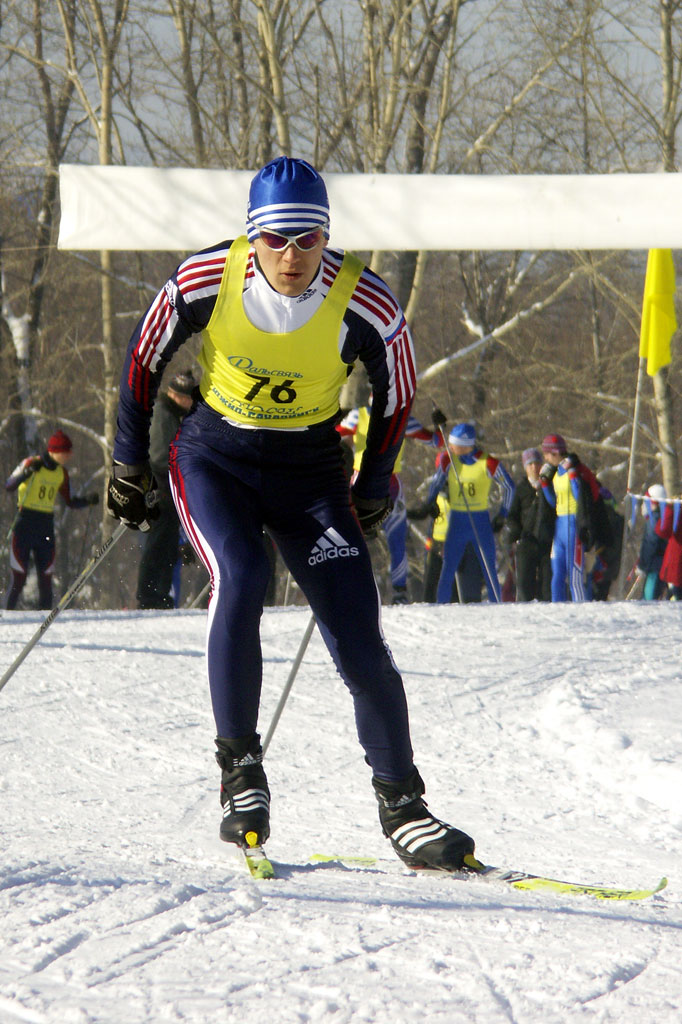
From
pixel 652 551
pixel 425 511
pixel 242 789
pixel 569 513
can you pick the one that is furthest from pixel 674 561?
pixel 242 789

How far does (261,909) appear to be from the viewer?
2.02m

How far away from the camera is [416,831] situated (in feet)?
8.48

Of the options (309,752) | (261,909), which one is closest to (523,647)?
(309,752)

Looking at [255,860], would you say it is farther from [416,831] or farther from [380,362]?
[380,362]

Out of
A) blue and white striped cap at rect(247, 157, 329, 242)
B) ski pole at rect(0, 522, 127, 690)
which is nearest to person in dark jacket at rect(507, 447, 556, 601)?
ski pole at rect(0, 522, 127, 690)

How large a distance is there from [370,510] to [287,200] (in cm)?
85

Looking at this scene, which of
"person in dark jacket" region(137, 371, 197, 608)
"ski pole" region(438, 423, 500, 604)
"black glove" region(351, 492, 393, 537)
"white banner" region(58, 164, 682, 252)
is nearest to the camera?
"black glove" region(351, 492, 393, 537)

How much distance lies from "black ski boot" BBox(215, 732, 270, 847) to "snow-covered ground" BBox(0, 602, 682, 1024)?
0.41 feet

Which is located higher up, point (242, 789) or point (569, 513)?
point (569, 513)

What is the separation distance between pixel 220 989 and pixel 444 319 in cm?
2579

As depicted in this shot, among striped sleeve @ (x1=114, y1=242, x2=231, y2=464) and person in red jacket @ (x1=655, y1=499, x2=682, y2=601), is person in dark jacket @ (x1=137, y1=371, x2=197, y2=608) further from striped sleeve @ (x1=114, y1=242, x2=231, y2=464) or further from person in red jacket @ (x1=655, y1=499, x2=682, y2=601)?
person in red jacket @ (x1=655, y1=499, x2=682, y2=601)

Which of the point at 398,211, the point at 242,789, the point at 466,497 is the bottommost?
the point at 242,789

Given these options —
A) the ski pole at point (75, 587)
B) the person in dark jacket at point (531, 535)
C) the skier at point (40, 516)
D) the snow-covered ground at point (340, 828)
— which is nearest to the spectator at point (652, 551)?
the person in dark jacket at point (531, 535)

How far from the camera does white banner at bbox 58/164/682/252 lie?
747 cm
